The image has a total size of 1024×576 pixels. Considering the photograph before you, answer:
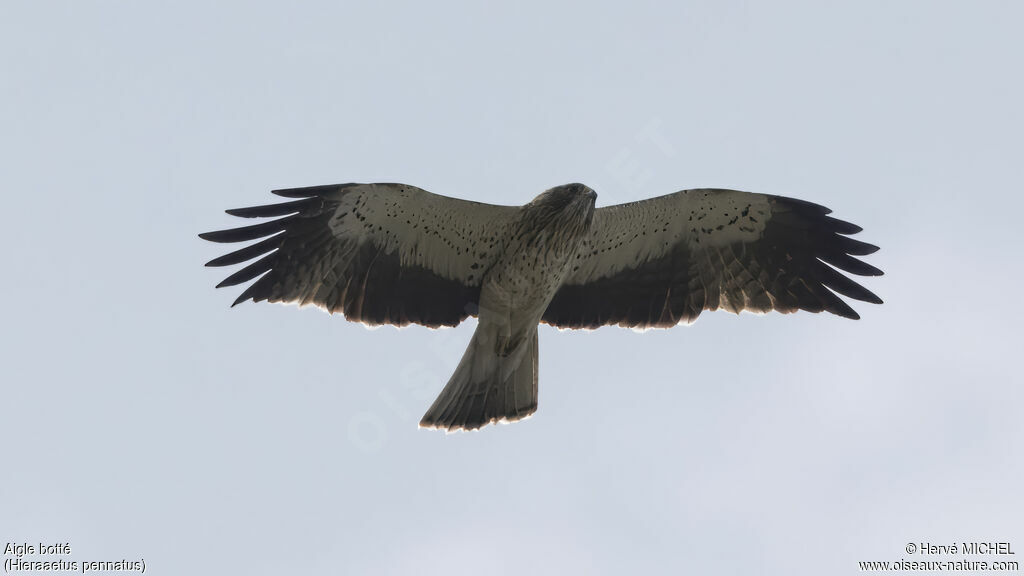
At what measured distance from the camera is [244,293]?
27.0 ft

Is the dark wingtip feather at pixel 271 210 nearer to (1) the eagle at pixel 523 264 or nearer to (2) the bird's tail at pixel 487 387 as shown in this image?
(1) the eagle at pixel 523 264

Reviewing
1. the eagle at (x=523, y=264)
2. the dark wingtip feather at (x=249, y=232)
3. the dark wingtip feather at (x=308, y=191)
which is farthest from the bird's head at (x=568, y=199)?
the dark wingtip feather at (x=249, y=232)

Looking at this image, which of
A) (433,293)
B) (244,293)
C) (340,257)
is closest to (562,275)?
(433,293)

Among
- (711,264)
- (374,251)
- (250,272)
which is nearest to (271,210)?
(250,272)

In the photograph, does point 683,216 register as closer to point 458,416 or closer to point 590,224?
point 590,224

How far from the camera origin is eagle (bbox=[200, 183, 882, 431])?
8.31 metres

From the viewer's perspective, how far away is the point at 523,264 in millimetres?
8398

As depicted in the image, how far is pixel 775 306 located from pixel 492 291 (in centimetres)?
237

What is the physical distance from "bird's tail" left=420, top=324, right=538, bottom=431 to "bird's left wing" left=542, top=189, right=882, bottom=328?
52cm

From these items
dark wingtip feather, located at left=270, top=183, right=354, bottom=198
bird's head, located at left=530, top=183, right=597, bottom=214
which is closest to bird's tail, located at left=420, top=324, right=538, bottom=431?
bird's head, located at left=530, top=183, right=597, bottom=214

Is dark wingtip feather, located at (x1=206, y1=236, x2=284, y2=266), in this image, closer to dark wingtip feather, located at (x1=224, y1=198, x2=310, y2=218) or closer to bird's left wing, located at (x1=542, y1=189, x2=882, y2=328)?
dark wingtip feather, located at (x1=224, y1=198, x2=310, y2=218)

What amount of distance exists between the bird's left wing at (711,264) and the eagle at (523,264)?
0.01m

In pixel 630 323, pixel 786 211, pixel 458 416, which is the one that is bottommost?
pixel 458 416

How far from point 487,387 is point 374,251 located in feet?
4.63
